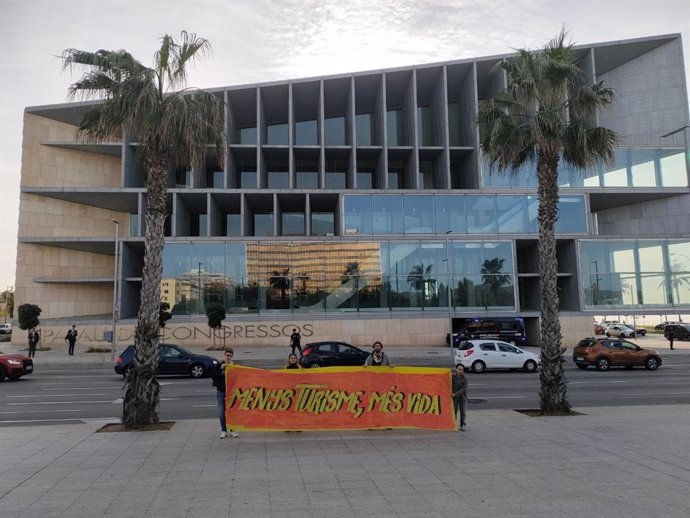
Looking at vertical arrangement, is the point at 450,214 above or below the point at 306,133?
below

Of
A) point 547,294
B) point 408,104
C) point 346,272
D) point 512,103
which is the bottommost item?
point 547,294

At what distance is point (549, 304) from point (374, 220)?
2595 cm

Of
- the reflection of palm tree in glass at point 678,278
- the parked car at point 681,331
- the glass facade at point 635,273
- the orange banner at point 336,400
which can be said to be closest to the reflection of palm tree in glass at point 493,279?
the glass facade at point 635,273

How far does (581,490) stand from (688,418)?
734cm

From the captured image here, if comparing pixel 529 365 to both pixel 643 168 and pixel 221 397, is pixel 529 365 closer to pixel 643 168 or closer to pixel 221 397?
pixel 221 397

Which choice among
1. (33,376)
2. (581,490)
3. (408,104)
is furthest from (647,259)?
(33,376)

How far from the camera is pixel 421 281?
38.0 meters

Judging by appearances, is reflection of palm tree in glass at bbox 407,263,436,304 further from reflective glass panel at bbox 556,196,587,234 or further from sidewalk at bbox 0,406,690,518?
sidewalk at bbox 0,406,690,518

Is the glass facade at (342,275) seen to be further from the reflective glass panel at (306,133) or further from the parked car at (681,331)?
the parked car at (681,331)

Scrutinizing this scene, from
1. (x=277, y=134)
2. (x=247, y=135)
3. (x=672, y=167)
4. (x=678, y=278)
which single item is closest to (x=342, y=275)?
(x=277, y=134)

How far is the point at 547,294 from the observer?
13570 mm

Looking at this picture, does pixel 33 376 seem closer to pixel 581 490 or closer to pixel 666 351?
pixel 581 490

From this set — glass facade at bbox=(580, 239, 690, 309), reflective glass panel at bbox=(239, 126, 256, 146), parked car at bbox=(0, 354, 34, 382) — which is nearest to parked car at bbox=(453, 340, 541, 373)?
glass facade at bbox=(580, 239, 690, 309)

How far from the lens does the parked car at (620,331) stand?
151ft
